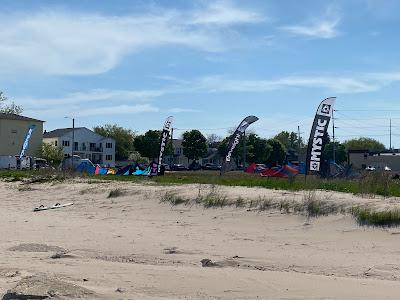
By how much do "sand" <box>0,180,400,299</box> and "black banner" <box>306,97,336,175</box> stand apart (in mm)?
5542

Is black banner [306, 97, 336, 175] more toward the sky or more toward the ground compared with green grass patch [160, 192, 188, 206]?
more toward the sky

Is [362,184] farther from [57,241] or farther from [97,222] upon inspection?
[57,241]

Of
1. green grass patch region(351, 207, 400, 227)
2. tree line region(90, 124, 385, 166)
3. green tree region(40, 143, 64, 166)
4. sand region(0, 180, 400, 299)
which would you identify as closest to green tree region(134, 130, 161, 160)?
tree line region(90, 124, 385, 166)

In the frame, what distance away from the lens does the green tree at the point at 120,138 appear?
123812 millimetres

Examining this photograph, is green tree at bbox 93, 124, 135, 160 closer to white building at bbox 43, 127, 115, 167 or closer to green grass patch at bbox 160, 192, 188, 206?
white building at bbox 43, 127, 115, 167

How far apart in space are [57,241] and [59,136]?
330 ft

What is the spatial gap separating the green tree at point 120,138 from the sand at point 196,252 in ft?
342

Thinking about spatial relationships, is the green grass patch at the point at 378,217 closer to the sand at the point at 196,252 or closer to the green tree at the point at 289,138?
the sand at the point at 196,252

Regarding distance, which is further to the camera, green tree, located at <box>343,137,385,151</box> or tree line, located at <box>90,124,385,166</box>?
green tree, located at <box>343,137,385,151</box>

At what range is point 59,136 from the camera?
11125 cm

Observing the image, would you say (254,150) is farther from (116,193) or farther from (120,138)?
(116,193)

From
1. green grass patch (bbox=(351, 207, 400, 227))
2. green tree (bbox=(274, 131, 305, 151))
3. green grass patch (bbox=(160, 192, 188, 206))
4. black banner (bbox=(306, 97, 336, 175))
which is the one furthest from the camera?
green tree (bbox=(274, 131, 305, 151))

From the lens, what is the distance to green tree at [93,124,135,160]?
406 feet

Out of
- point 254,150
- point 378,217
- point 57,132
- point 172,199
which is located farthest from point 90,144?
point 378,217
